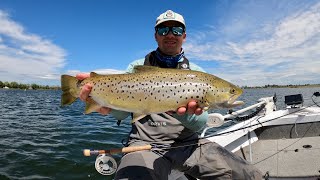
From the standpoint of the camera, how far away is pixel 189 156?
16.1 feet

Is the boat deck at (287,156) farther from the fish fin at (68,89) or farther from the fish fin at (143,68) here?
the fish fin at (68,89)

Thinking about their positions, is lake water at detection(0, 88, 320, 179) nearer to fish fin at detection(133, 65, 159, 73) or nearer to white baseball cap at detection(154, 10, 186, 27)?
white baseball cap at detection(154, 10, 186, 27)

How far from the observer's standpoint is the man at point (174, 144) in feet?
15.4

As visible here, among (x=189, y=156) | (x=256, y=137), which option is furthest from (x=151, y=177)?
(x=256, y=137)

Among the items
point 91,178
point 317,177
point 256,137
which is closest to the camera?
point 317,177

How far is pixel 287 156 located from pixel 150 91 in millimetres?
4772

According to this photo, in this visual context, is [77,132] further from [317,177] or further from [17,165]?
[317,177]

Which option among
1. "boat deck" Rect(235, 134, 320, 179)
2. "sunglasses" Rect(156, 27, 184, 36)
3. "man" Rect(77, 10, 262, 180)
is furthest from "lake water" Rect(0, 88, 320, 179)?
"sunglasses" Rect(156, 27, 184, 36)

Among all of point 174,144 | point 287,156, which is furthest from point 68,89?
point 287,156

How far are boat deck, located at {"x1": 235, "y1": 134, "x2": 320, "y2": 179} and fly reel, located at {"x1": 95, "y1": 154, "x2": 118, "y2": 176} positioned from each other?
11.5 feet

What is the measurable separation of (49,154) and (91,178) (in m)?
3.19

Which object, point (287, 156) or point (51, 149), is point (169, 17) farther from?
point (51, 149)

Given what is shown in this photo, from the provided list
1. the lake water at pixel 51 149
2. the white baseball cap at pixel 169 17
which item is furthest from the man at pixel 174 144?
the lake water at pixel 51 149

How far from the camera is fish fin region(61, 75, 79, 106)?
402 centimetres
